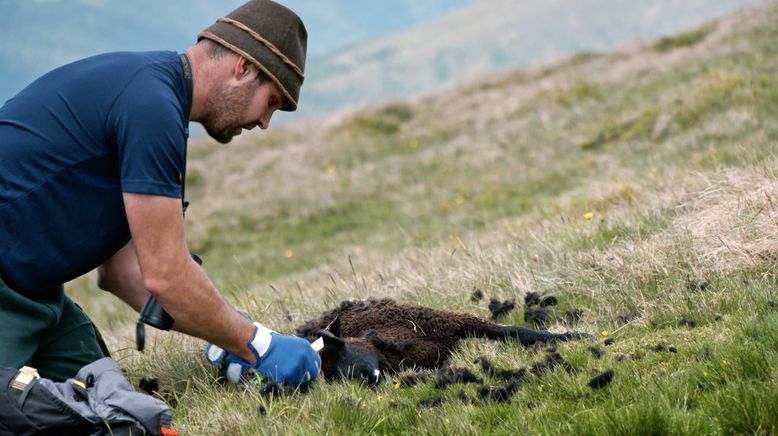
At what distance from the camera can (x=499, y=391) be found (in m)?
3.43

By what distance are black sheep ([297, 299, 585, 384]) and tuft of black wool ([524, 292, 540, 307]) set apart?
1.49 ft

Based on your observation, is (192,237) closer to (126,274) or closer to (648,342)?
(126,274)

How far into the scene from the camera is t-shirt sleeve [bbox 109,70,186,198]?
10.3ft

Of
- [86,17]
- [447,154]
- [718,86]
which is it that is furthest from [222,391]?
[86,17]

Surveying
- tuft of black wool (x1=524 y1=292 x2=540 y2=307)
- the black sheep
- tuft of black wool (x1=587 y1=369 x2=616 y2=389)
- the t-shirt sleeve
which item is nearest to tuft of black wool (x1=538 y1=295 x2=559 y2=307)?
tuft of black wool (x1=524 y1=292 x2=540 y2=307)

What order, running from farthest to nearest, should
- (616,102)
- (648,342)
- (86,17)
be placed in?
1. (86,17)
2. (616,102)
3. (648,342)

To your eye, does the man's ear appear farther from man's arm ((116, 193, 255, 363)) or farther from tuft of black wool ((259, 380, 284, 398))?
tuft of black wool ((259, 380, 284, 398))

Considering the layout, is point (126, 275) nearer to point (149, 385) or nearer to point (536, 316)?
point (149, 385)

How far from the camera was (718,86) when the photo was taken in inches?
547

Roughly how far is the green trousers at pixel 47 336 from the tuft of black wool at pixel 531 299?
259 cm

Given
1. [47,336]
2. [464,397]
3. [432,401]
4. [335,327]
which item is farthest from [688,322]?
[47,336]

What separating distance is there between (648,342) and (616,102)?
1619cm

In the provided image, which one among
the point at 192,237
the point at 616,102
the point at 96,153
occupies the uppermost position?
the point at 96,153

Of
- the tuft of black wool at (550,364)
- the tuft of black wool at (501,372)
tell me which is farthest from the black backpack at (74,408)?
the tuft of black wool at (550,364)
